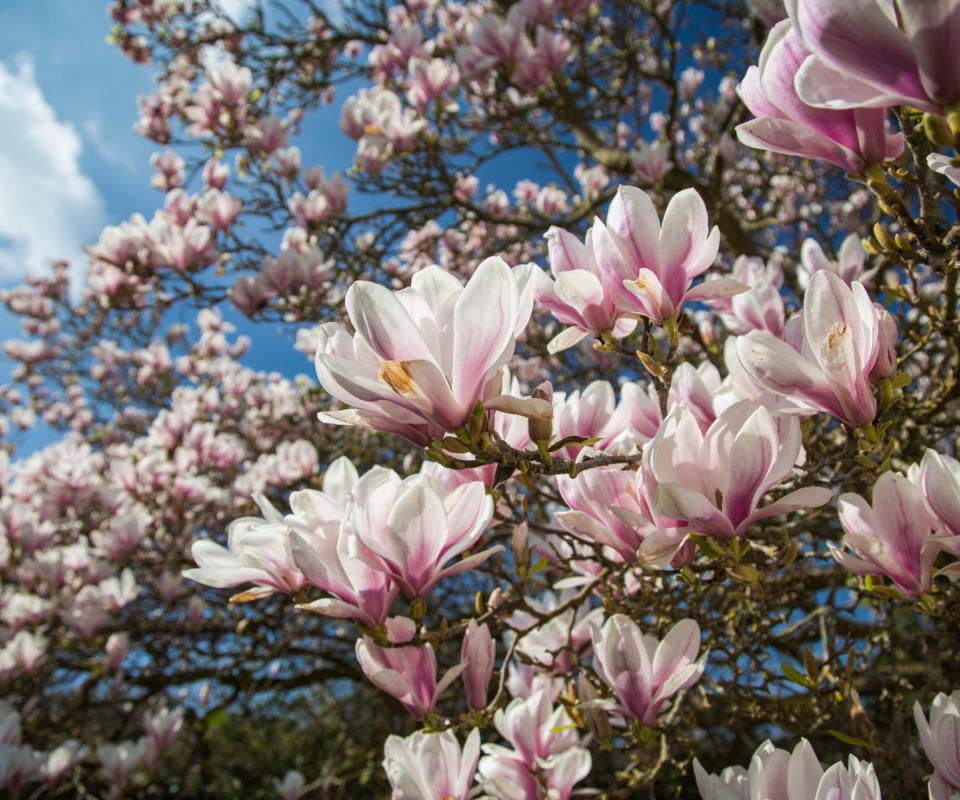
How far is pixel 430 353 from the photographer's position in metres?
0.76

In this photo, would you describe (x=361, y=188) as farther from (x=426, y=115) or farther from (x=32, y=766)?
(x=32, y=766)

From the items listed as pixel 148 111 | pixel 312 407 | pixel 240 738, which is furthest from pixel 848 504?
pixel 240 738

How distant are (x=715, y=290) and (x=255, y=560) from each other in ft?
2.50

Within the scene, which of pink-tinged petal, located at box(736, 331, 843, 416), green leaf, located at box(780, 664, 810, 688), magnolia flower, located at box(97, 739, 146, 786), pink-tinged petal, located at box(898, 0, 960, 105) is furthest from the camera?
magnolia flower, located at box(97, 739, 146, 786)

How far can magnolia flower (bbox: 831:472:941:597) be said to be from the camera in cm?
85

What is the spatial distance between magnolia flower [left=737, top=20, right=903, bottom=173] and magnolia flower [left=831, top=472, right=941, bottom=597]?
408 mm

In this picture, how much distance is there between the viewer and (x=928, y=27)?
0.49 m

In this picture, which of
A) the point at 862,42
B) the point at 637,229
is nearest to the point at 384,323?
the point at 637,229

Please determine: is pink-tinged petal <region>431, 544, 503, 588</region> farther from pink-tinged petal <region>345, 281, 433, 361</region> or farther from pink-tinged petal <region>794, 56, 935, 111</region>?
pink-tinged petal <region>794, 56, 935, 111</region>

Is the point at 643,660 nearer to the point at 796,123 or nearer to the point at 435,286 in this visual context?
the point at 435,286

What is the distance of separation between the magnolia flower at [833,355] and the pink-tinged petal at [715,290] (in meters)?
0.15

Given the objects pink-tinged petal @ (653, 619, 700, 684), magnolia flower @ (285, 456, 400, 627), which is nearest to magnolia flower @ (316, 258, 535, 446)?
magnolia flower @ (285, 456, 400, 627)

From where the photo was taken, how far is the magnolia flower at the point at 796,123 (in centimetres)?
70

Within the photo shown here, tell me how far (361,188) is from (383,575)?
90.8 inches
